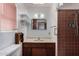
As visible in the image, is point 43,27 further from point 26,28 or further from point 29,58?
point 29,58

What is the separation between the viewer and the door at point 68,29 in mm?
2314

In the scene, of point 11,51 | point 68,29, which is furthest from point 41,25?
point 11,51

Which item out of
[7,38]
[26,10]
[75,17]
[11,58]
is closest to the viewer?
[11,58]

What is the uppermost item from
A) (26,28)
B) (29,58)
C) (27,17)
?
(27,17)

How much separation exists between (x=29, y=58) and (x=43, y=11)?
1.28 m

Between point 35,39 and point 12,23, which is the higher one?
point 12,23

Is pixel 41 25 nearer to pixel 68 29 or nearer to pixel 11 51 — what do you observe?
pixel 68 29

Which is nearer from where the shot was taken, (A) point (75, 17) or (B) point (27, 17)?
(B) point (27, 17)

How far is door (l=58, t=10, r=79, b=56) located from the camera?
2.31m

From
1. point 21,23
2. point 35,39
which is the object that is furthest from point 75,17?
point 21,23

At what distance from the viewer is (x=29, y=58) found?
87cm

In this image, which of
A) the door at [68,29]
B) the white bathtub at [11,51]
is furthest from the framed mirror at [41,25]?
the white bathtub at [11,51]

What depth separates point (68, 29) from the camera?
2.53 meters

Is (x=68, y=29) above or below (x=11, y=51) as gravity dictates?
above
